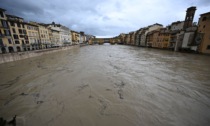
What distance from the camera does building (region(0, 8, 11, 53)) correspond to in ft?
72.5

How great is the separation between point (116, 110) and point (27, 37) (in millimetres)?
36649

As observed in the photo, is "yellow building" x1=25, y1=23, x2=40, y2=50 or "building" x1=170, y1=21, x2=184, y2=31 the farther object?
"building" x1=170, y1=21, x2=184, y2=31

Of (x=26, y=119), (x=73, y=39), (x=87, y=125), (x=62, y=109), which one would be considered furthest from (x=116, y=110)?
(x=73, y=39)

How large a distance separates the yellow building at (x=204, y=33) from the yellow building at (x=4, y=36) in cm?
4753

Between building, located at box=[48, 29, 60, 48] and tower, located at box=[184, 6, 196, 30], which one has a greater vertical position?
tower, located at box=[184, 6, 196, 30]

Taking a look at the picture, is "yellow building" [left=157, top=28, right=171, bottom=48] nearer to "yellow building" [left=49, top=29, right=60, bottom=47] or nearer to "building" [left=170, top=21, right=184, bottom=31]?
"building" [left=170, top=21, right=184, bottom=31]

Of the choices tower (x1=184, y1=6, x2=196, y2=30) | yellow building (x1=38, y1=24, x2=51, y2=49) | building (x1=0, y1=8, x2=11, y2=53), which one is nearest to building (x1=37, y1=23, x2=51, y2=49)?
yellow building (x1=38, y1=24, x2=51, y2=49)

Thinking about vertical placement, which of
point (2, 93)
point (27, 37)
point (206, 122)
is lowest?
point (2, 93)

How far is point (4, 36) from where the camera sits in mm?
22781

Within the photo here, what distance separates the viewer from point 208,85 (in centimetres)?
702

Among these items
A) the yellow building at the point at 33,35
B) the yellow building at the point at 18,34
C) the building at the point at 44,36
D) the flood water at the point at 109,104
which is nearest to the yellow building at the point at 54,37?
the building at the point at 44,36

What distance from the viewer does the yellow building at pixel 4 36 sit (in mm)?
22100

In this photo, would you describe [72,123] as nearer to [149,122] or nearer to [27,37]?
[149,122]

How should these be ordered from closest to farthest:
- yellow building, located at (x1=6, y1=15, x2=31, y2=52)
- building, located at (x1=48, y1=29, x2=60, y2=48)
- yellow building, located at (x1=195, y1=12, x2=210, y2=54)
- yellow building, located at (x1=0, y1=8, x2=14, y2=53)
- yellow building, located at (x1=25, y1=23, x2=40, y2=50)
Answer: yellow building, located at (x1=195, y1=12, x2=210, y2=54) < yellow building, located at (x1=0, y1=8, x2=14, y2=53) < yellow building, located at (x1=6, y1=15, x2=31, y2=52) < yellow building, located at (x1=25, y1=23, x2=40, y2=50) < building, located at (x1=48, y1=29, x2=60, y2=48)
